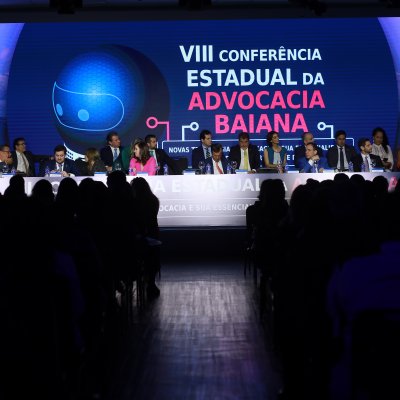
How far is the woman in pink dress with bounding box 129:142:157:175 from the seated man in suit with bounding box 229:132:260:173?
1.32 meters

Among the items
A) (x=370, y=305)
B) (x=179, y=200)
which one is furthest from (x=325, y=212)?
(x=179, y=200)

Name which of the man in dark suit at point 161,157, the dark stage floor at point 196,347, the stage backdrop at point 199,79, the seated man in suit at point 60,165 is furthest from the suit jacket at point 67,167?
the dark stage floor at point 196,347

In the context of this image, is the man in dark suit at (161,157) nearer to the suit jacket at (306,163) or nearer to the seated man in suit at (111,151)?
the seated man in suit at (111,151)

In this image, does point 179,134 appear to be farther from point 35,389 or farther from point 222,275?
point 35,389

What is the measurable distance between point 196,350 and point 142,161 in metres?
5.10

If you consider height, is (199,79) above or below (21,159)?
above

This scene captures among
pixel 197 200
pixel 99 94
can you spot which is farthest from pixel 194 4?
pixel 197 200

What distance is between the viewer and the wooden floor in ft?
13.0

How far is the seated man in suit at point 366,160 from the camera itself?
1002 cm

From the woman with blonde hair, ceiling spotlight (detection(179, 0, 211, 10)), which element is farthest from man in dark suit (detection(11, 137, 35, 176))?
the woman with blonde hair

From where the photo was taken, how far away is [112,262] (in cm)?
484

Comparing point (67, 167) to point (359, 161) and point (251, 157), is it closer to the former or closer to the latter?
point (251, 157)

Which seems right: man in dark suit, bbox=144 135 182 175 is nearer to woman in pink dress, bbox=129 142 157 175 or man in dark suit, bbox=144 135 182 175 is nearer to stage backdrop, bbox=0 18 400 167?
woman in pink dress, bbox=129 142 157 175

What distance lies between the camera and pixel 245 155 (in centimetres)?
1057
